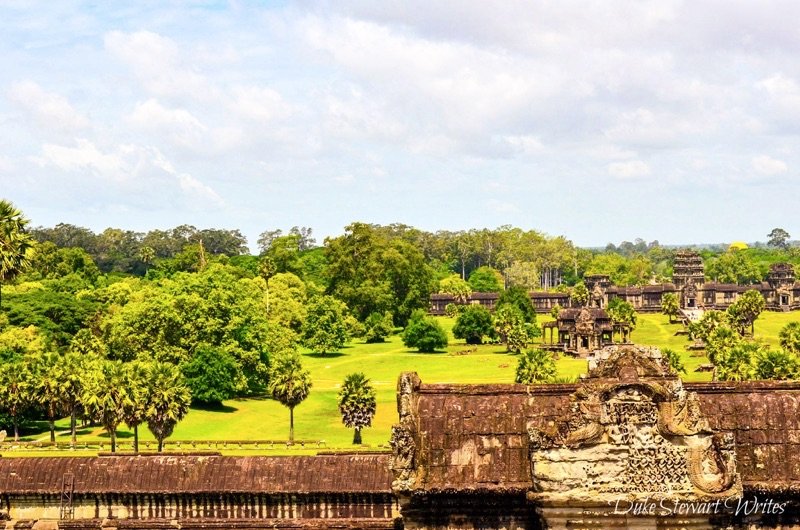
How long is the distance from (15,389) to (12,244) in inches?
949

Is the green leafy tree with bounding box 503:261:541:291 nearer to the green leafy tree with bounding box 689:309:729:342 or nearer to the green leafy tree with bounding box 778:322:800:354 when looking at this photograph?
the green leafy tree with bounding box 689:309:729:342

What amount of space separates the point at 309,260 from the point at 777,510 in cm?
15620

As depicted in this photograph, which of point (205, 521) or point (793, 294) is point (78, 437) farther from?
point (793, 294)

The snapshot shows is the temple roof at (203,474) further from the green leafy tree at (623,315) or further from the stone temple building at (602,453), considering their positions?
the green leafy tree at (623,315)

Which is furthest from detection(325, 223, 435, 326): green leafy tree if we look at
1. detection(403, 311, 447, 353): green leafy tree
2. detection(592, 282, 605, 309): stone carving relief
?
detection(592, 282, 605, 309): stone carving relief

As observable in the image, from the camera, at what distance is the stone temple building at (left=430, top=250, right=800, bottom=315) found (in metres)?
154

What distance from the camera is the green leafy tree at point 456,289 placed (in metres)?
159

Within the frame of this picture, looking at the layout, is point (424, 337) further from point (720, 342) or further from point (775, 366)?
point (775, 366)

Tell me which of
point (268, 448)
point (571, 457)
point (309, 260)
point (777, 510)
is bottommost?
point (268, 448)

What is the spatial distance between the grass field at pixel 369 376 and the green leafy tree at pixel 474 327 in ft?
4.83

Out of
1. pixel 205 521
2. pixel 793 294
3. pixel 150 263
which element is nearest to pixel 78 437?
pixel 205 521

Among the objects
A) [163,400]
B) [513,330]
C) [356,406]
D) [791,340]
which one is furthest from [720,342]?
[163,400]

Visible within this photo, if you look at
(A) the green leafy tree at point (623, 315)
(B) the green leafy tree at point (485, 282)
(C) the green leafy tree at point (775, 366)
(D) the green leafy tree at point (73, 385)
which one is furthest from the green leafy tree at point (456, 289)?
(D) the green leafy tree at point (73, 385)

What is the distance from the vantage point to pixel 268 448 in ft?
186
